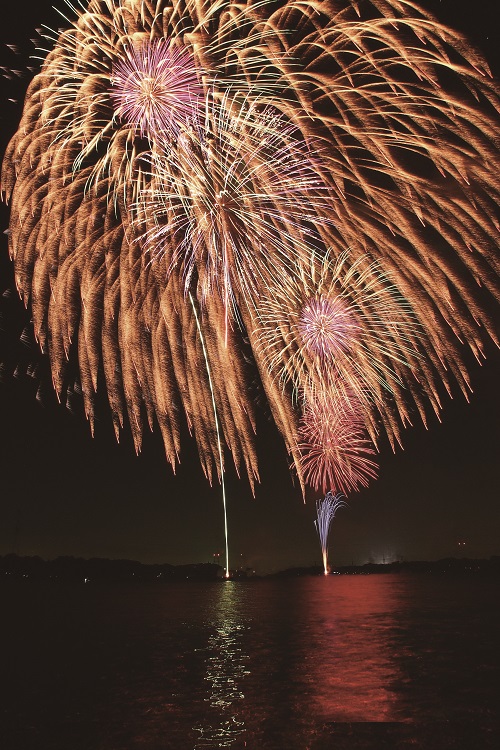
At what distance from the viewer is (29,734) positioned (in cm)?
940

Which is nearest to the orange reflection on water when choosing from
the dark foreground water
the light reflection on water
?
the dark foreground water

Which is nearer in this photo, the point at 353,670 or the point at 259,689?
the point at 259,689

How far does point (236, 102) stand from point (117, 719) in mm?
13115

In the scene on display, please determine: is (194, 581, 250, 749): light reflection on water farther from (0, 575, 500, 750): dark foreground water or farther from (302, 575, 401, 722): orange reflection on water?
(302, 575, 401, 722): orange reflection on water

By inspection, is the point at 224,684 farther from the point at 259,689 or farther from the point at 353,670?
the point at 353,670

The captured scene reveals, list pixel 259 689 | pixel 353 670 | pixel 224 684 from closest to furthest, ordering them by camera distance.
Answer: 1. pixel 259 689
2. pixel 224 684
3. pixel 353 670

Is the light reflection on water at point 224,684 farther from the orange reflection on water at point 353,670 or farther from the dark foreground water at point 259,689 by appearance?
the orange reflection on water at point 353,670

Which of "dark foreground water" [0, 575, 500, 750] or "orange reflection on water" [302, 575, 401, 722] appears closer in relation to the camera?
"dark foreground water" [0, 575, 500, 750]

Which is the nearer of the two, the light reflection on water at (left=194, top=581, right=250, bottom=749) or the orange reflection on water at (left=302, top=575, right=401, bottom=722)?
the light reflection on water at (left=194, top=581, right=250, bottom=749)

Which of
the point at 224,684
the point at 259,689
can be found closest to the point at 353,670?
the point at 259,689

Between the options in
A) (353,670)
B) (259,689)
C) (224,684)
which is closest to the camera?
(259,689)

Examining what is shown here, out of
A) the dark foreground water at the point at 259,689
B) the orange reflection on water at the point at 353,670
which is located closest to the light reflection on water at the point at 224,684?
the dark foreground water at the point at 259,689

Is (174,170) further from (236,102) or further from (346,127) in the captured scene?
(346,127)

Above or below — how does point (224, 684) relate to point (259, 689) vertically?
above
